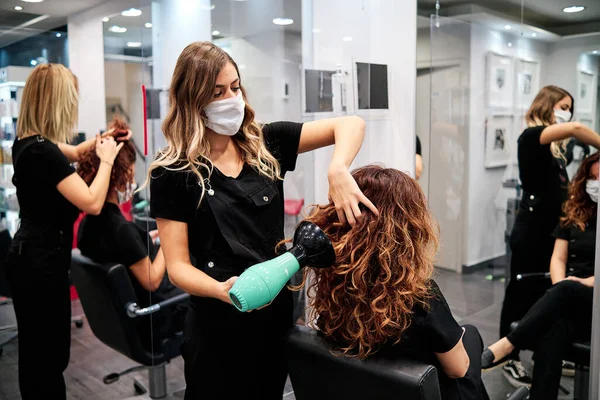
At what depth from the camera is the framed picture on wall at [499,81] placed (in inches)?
117

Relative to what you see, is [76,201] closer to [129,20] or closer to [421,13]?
[129,20]

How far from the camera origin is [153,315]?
2414 mm

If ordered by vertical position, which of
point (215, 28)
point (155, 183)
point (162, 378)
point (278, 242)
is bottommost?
point (162, 378)

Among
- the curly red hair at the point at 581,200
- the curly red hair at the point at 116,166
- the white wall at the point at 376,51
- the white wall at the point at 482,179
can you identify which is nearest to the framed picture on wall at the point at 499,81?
the white wall at the point at 482,179

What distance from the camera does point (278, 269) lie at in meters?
1.10

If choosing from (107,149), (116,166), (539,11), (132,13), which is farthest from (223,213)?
(539,11)

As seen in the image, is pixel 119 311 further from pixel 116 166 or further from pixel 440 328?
pixel 440 328

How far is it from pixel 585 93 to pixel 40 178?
2319mm

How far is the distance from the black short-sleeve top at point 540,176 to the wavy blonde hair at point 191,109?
5.69 feet

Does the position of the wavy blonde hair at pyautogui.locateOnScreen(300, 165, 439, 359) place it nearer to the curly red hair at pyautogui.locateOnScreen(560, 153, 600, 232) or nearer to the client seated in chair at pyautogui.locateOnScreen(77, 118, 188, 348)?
the client seated in chair at pyautogui.locateOnScreen(77, 118, 188, 348)

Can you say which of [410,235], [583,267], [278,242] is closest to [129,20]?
[278,242]

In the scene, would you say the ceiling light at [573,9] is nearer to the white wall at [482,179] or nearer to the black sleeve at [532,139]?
the white wall at [482,179]

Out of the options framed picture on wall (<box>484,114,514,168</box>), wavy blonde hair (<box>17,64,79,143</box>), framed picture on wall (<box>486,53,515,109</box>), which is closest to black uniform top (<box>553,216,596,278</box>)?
framed picture on wall (<box>484,114,514,168</box>)

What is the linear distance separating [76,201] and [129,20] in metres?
0.86
